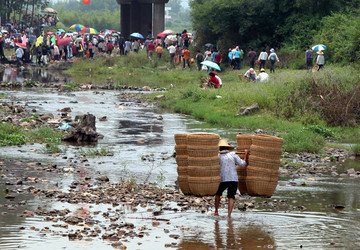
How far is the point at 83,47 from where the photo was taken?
47469 mm

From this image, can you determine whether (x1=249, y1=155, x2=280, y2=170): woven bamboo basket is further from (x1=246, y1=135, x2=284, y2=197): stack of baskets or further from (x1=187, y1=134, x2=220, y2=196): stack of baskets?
(x1=187, y1=134, x2=220, y2=196): stack of baskets

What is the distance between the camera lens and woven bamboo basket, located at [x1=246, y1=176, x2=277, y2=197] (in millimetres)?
9398

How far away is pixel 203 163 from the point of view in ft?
30.1

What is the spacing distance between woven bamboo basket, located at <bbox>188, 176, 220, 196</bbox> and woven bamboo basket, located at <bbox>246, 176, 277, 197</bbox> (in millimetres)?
551

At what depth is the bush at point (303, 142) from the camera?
16094 millimetres

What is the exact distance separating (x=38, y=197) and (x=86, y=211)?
124 cm

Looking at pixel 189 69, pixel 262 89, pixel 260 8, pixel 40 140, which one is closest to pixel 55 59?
pixel 189 69

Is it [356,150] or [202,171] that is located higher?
[202,171]

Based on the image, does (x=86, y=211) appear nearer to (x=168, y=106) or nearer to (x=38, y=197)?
(x=38, y=197)

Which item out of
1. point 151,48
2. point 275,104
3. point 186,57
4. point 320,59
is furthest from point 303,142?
point 151,48

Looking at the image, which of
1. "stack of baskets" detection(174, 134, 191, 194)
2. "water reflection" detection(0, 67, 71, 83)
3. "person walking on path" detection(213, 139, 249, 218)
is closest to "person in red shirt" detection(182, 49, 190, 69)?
"water reflection" detection(0, 67, 71, 83)

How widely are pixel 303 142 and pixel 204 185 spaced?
7689 mm

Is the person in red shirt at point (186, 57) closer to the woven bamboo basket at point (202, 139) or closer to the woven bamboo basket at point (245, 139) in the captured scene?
the woven bamboo basket at point (245, 139)

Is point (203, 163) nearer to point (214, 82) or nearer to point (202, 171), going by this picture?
point (202, 171)
